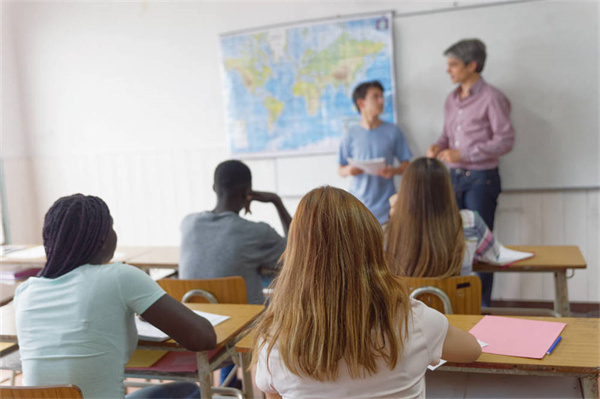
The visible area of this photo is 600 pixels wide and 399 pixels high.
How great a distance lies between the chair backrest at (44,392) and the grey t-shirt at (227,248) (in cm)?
112

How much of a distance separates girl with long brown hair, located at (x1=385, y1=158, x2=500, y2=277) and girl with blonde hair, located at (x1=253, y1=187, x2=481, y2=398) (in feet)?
3.22

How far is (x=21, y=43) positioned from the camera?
204 inches

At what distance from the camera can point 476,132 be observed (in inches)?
149

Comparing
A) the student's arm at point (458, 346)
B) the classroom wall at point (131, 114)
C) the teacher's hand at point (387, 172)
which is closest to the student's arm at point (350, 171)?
the teacher's hand at point (387, 172)

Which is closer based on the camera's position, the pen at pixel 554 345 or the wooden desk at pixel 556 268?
the pen at pixel 554 345

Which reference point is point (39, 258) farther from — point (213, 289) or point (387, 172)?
point (387, 172)

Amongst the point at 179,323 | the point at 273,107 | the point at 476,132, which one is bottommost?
the point at 179,323

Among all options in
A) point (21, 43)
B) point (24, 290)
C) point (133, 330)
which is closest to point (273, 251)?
point (133, 330)

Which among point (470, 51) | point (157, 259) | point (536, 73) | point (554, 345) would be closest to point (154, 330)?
point (554, 345)

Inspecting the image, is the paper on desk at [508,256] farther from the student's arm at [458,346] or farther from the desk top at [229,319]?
the student's arm at [458,346]

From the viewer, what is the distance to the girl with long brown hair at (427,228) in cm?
217

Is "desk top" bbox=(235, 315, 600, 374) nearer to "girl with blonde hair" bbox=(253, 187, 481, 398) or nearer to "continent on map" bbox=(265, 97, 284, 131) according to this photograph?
"girl with blonde hair" bbox=(253, 187, 481, 398)

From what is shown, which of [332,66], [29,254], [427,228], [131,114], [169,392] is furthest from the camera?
[131,114]

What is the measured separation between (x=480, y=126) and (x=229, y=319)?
2.42 m
